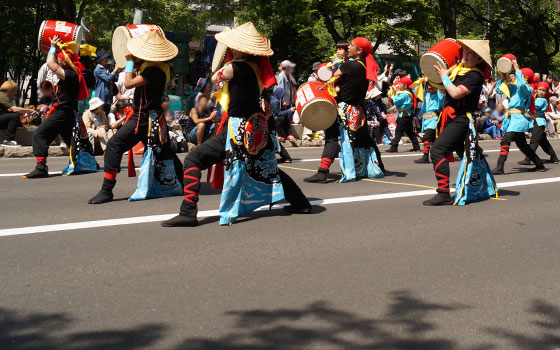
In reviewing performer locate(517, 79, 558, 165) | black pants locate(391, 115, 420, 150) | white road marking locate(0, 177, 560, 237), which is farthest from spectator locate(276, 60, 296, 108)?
white road marking locate(0, 177, 560, 237)

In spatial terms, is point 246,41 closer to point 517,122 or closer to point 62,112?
point 62,112

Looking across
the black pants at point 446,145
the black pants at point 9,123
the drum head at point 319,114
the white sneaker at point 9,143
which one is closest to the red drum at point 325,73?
the drum head at point 319,114

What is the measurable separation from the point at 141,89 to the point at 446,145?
3.54 metres

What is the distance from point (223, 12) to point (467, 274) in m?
26.1

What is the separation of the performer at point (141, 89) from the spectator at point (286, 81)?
821cm

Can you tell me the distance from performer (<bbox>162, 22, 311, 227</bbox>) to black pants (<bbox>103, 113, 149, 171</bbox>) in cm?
137

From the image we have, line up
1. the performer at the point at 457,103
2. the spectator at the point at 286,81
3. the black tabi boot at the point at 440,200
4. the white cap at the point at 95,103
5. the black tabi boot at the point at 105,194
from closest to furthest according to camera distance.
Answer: the performer at the point at 457,103, the black tabi boot at the point at 105,194, the black tabi boot at the point at 440,200, the white cap at the point at 95,103, the spectator at the point at 286,81

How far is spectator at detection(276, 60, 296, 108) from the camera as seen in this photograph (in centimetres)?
1559

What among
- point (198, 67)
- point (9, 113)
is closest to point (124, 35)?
point (9, 113)

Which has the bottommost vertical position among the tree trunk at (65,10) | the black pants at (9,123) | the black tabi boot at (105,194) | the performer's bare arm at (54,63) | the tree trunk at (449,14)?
the black tabi boot at (105,194)

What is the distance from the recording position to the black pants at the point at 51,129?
9.81 meters

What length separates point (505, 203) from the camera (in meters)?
7.83

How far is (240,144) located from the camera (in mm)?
6316

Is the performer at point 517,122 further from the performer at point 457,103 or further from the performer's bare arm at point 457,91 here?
the performer's bare arm at point 457,91
